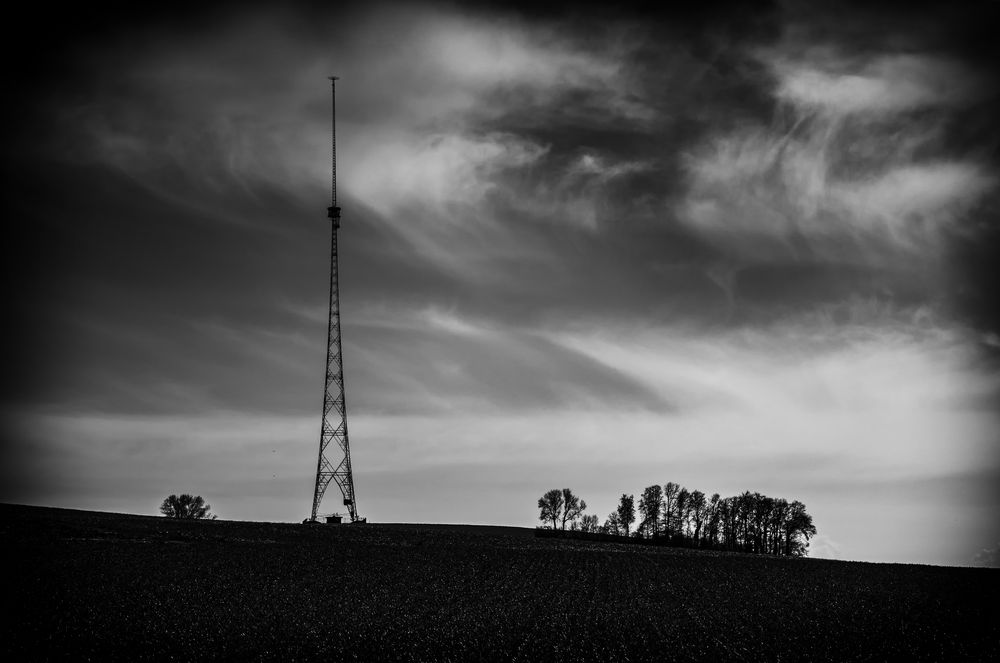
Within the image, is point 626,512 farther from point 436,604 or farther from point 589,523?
point 436,604

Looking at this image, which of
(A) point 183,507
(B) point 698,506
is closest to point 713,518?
(B) point 698,506

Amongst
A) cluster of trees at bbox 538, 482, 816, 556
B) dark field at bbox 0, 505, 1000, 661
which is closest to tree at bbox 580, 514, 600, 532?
cluster of trees at bbox 538, 482, 816, 556

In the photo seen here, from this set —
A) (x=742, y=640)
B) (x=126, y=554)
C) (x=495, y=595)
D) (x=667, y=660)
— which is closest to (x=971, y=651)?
(x=742, y=640)

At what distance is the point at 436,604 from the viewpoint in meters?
45.1

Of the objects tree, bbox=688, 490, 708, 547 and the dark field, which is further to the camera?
tree, bbox=688, 490, 708, 547

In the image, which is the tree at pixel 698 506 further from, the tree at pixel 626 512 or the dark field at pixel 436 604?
the dark field at pixel 436 604

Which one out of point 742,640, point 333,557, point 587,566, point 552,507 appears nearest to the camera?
point 742,640

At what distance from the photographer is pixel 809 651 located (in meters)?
34.4

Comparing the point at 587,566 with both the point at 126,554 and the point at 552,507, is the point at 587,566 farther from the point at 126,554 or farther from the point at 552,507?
the point at 552,507

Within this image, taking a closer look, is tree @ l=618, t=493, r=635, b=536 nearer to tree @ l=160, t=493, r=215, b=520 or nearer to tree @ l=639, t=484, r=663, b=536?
tree @ l=639, t=484, r=663, b=536

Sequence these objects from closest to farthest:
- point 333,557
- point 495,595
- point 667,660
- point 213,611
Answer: point 667,660 < point 213,611 < point 495,595 < point 333,557

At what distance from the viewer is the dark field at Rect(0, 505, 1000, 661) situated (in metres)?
→ 33.5

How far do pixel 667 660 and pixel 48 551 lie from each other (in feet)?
163

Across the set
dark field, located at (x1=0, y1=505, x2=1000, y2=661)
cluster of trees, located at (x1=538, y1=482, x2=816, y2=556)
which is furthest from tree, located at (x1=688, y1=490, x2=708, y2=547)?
dark field, located at (x1=0, y1=505, x2=1000, y2=661)
